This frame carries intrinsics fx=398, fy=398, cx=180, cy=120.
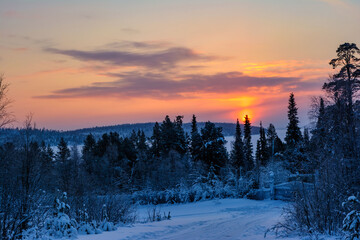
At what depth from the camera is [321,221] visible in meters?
12.9

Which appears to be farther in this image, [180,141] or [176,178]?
[180,141]

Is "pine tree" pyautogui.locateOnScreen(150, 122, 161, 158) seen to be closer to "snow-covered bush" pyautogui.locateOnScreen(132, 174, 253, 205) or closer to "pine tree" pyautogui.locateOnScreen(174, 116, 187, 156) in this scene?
"pine tree" pyautogui.locateOnScreen(174, 116, 187, 156)

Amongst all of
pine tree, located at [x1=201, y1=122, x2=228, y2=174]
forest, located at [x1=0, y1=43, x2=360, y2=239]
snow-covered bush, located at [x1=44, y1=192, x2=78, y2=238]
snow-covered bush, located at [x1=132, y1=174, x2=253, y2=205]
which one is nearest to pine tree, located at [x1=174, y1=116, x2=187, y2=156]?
forest, located at [x1=0, y1=43, x2=360, y2=239]

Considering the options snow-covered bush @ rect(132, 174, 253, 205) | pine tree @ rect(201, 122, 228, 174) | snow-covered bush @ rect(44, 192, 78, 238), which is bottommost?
snow-covered bush @ rect(132, 174, 253, 205)

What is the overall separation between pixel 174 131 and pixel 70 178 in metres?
37.5

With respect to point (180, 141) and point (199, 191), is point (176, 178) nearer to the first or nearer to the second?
point (199, 191)

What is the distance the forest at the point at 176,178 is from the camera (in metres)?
13.2

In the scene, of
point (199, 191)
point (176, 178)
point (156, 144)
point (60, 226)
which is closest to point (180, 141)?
point (156, 144)

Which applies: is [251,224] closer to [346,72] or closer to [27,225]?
[27,225]

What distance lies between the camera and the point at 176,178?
41.2m

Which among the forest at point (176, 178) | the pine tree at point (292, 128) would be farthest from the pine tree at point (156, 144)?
the pine tree at point (292, 128)

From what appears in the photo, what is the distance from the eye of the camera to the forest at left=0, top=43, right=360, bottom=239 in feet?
43.2

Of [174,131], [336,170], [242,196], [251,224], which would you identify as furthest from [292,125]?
[336,170]

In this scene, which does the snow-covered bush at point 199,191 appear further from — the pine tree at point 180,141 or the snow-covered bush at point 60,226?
the snow-covered bush at point 60,226
